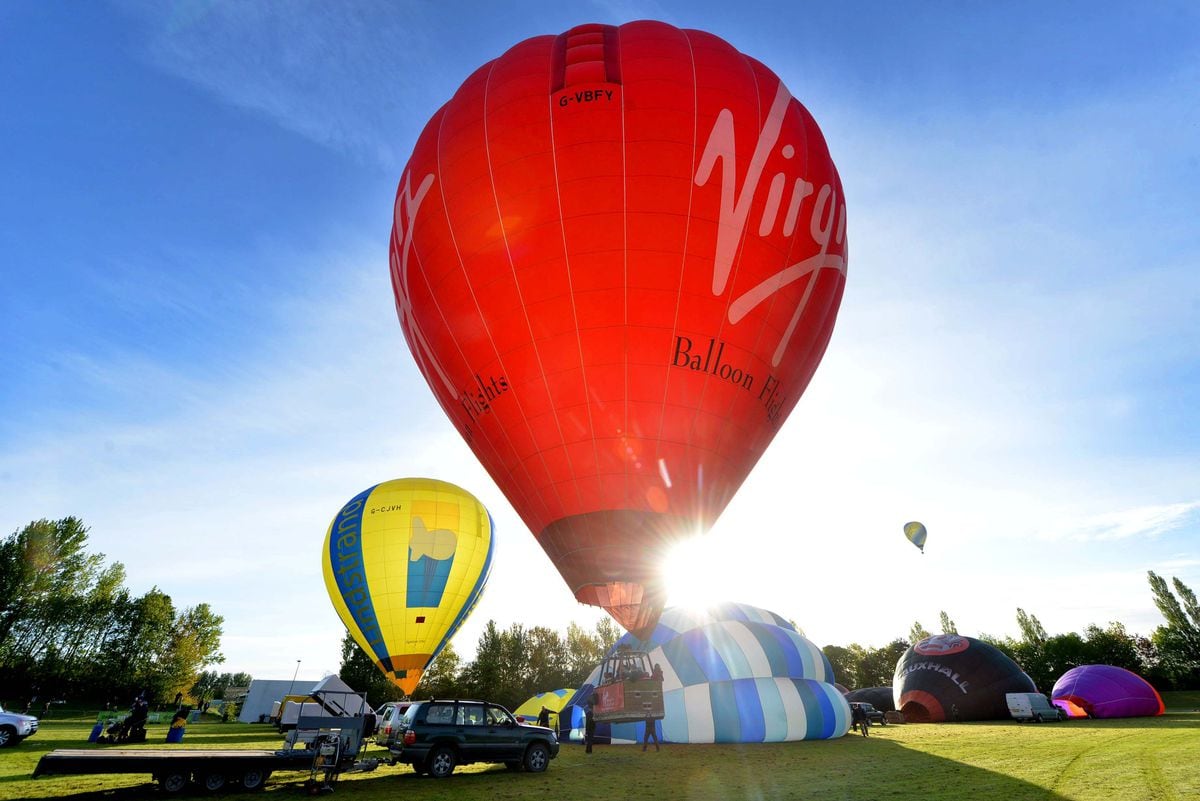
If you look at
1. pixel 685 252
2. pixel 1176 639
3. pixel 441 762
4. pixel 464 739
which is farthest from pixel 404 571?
pixel 1176 639

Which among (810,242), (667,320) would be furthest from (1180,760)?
(667,320)

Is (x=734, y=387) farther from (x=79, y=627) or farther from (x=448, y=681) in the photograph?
(x=79, y=627)

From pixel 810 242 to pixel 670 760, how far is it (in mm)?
10577

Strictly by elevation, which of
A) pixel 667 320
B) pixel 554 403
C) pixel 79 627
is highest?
pixel 79 627

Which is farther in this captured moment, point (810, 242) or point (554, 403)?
point (810, 242)

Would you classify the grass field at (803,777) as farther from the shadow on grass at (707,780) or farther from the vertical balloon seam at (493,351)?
the vertical balloon seam at (493,351)

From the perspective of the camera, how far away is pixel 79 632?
61.7 m

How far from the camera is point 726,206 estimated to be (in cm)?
936

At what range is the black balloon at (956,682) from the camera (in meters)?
24.3

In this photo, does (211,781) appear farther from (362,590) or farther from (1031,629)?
(1031,629)

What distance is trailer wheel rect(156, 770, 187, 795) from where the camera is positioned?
8445 mm

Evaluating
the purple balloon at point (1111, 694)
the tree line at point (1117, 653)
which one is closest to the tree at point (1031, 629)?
the tree line at point (1117, 653)

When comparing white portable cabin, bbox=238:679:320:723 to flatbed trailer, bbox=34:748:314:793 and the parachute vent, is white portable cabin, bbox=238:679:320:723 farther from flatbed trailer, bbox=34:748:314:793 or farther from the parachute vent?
→ the parachute vent

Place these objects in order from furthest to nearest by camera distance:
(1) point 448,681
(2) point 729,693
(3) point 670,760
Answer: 1. (1) point 448,681
2. (2) point 729,693
3. (3) point 670,760
